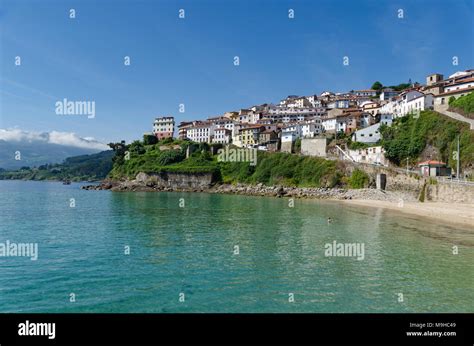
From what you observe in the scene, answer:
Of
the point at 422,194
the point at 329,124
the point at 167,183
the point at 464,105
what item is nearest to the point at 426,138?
the point at 464,105

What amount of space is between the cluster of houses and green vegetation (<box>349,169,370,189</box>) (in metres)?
6.15

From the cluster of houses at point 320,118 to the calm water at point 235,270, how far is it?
161 ft

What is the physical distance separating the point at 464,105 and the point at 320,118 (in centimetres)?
4052

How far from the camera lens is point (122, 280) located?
15.7 m

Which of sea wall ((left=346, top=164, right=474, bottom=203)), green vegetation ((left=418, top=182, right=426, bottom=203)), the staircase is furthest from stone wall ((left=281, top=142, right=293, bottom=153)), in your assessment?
green vegetation ((left=418, top=182, right=426, bottom=203))

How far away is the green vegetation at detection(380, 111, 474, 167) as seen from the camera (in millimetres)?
53906

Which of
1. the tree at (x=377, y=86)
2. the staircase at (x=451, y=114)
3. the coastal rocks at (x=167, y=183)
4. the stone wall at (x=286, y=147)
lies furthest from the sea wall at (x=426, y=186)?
the tree at (x=377, y=86)

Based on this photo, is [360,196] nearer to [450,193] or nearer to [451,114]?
[450,193]

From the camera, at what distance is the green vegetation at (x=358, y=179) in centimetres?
6478

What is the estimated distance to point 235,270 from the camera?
17.2 meters
